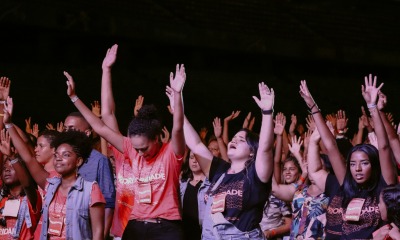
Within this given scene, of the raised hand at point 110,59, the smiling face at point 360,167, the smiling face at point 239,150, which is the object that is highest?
the raised hand at point 110,59

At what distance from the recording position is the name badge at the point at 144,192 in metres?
4.98

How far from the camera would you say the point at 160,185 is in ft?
16.4

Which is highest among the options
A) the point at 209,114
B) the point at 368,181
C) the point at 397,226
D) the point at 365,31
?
the point at 365,31

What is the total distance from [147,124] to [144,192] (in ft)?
1.45

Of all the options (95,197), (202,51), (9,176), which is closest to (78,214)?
(95,197)

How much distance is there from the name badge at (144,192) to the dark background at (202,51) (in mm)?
6154

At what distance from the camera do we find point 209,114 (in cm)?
1252

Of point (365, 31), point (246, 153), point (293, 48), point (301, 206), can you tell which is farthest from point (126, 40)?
point (246, 153)

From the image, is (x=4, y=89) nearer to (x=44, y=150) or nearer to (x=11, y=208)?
(x=44, y=150)

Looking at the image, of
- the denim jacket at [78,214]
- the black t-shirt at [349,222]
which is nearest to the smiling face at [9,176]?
the denim jacket at [78,214]

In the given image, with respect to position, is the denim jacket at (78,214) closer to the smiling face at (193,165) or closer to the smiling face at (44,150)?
the smiling face at (44,150)

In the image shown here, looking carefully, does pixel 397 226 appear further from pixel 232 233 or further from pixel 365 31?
pixel 365 31

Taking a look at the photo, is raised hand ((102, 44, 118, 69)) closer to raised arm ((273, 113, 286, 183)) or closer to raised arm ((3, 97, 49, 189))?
raised arm ((3, 97, 49, 189))

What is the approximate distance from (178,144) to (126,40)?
725 centimetres
